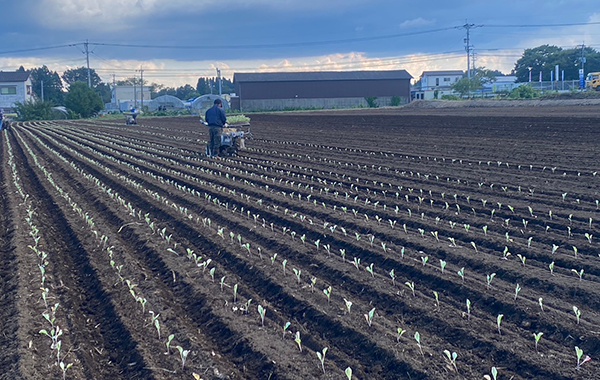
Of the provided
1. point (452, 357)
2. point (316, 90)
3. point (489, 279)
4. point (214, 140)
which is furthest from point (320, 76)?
point (452, 357)

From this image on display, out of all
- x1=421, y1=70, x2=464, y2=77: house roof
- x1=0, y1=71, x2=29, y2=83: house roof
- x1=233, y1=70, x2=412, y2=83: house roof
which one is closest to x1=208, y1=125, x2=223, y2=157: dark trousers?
x1=233, y1=70, x2=412, y2=83: house roof

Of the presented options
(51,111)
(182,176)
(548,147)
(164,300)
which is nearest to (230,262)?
(164,300)

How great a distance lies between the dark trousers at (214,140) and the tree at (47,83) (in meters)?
Result: 94.3

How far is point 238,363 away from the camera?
4848 millimetres

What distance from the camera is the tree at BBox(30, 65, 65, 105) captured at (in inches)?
4303

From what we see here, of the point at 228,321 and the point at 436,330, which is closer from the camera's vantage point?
the point at 436,330

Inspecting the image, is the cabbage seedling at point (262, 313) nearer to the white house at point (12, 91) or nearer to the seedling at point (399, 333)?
the seedling at point (399, 333)

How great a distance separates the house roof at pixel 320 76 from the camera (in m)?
Answer: 76.8

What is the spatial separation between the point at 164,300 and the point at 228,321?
3.24 feet

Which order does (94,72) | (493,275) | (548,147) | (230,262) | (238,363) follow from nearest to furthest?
(238,363), (493,275), (230,262), (548,147), (94,72)

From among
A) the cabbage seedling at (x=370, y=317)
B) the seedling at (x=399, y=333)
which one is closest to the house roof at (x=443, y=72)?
the cabbage seedling at (x=370, y=317)

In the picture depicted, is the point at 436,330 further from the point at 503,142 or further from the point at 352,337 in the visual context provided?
the point at 503,142

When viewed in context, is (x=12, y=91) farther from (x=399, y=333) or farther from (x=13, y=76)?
(x=399, y=333)

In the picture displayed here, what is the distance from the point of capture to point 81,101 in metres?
65.4
